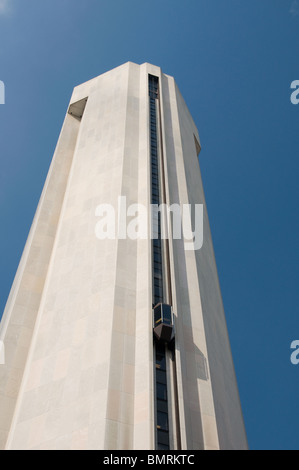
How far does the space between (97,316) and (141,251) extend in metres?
7.38

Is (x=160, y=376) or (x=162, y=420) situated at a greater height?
(x=160, y=376)

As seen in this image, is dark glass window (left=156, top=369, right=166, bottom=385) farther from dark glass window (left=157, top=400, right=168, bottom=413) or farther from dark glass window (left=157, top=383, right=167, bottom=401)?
dark glass window (left=157, top=400, right=168, bottom=413)

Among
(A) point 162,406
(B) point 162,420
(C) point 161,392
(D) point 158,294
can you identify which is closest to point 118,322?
(D) point 158,294

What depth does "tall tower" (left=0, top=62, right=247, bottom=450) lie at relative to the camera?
26594 millimetres

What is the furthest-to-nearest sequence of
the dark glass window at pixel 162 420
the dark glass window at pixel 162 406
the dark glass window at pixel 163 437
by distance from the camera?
the dark glass window at pixel 162 406 < the dark glass window at pixel 162 420 < the dark glass window at pixel 163 437

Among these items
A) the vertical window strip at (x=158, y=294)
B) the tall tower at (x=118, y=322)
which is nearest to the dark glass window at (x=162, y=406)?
the vertical window strip at (x=158, y=294)

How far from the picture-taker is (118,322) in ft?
103

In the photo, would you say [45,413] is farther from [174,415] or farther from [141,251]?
[141,251]

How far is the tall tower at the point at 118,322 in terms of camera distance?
26594 millimetres

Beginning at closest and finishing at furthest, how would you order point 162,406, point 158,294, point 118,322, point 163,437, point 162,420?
point 163,437 < point 162,420 < point 162,406 < point 118,322 < point 158,294

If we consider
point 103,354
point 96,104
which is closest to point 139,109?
point 96,104

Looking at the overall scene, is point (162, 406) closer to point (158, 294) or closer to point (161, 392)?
point (161, 392)

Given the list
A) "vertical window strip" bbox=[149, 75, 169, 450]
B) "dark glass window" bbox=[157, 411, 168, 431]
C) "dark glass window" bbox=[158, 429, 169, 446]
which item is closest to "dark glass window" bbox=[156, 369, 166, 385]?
"vertical window strip" bbox=[149, 75, 169, 450]

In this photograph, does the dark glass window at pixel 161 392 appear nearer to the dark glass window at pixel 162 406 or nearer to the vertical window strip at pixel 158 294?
the vertical window strip at pixel 158 294
